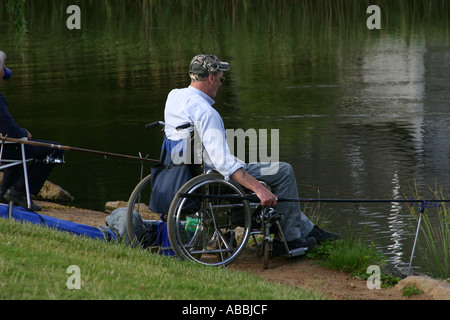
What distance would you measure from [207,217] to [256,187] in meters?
0.48

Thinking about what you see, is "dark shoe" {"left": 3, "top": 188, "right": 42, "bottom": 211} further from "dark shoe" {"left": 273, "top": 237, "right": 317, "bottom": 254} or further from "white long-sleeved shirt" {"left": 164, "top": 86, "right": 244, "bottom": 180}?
"dark shoe" {"left": 273, "top": 237, "right": 317, "bottom": 254}

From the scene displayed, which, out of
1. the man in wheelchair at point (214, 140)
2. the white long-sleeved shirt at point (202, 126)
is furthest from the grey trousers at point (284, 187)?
the white long-sleeved shirt at point (202, 126)

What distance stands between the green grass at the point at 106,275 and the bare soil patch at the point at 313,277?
440 mm

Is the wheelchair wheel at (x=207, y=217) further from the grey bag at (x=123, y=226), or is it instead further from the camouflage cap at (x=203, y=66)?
the camouflage cap at (x=203, y=66)

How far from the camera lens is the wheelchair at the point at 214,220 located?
604 cm

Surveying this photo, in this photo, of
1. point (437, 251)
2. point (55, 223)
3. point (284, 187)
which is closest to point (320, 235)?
point (284, 187)

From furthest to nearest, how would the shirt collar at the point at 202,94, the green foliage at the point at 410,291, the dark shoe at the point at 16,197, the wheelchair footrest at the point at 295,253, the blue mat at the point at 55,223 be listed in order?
the dark shoe at the point at 16,197 → the blue mat at the point at 55,223 → the wheelchair footrest at the point at 295,253 → the shirt collar at the point at 202,94 → the green foliage at the point at 410,291

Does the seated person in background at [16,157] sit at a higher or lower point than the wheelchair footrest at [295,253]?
higher

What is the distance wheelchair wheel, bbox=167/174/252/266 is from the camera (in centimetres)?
602

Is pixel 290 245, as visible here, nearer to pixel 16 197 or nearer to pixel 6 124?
pixel 16 197

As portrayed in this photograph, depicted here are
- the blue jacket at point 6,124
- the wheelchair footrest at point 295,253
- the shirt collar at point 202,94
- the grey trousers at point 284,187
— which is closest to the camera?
the shirt collar at point 202,94

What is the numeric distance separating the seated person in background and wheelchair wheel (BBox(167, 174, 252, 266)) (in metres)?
2.14
